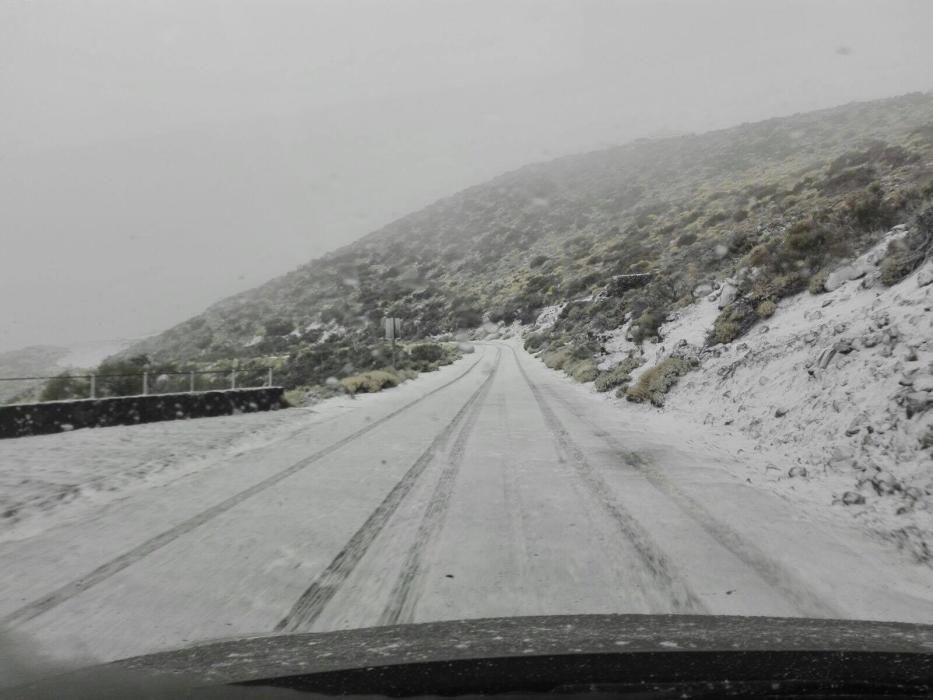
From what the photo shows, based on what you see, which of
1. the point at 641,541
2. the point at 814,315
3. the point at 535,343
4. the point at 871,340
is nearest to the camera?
the point at 641,541

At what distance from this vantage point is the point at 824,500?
5.29 meters

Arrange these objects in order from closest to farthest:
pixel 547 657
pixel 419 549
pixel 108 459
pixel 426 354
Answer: pixel 547 657, pixel 419 549, pixel 108 459, pixel 426 354

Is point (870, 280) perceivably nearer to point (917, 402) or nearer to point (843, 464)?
point (917, 402)

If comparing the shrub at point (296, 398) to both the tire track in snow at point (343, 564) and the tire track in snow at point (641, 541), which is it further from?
the tire track in snow at point (641, 541)

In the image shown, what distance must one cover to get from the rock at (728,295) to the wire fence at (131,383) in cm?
1183

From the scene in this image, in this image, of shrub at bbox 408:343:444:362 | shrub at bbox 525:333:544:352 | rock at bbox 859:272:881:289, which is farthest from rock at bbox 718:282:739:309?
shrub at bbox 525:333:544:352

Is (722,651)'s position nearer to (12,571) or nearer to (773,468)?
(12,571)

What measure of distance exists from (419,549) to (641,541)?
160 cm

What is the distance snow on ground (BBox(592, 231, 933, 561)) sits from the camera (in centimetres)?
518

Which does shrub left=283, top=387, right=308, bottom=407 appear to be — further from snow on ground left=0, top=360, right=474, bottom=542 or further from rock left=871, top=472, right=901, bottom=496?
rock left=871, top=472, right=901, bottom=496

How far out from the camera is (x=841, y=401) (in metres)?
6.90

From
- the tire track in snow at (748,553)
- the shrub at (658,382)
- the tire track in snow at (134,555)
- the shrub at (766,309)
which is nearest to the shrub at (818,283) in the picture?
the shrub at (766,309)

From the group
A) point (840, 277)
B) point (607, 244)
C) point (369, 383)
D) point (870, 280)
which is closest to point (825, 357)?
point (870, 280)

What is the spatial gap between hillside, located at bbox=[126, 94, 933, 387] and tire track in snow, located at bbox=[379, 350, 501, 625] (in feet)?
27.2
